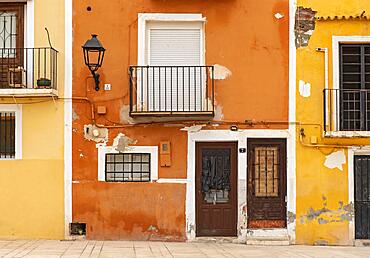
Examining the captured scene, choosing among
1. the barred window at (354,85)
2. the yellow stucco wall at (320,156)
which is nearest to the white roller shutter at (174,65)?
the yellow stucco wall at (320,156)

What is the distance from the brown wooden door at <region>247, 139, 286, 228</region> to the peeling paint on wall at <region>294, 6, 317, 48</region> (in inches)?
91.8

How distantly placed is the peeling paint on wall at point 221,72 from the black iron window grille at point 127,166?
2.40 meters

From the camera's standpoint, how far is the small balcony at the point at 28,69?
1443cm

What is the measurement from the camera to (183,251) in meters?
13.2

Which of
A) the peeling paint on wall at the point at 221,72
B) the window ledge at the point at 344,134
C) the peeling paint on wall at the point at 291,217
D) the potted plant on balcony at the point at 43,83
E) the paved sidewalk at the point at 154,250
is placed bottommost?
the paved sidewalk at the point at 154,250

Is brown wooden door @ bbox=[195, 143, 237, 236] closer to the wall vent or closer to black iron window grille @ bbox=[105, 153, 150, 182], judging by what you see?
black iron window grille @ bbox=[105, 153, 150, 182]

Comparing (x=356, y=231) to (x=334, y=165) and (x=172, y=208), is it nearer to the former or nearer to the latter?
(x=334, y=165)

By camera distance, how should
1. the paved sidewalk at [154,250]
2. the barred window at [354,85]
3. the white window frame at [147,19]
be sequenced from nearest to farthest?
the paved sidewalk at [154,250] → the white window frame at [147,19] → the barred window at [354,85]

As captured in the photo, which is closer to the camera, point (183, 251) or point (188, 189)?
point (183, 251)

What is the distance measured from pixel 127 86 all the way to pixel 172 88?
3.37ft

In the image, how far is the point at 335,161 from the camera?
14781mm

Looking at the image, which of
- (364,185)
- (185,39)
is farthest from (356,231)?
(185,39)

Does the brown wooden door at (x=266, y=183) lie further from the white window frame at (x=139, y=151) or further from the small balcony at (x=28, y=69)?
the small balcony at (x=28, y=69)

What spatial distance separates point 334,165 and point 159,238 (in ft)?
14.2
